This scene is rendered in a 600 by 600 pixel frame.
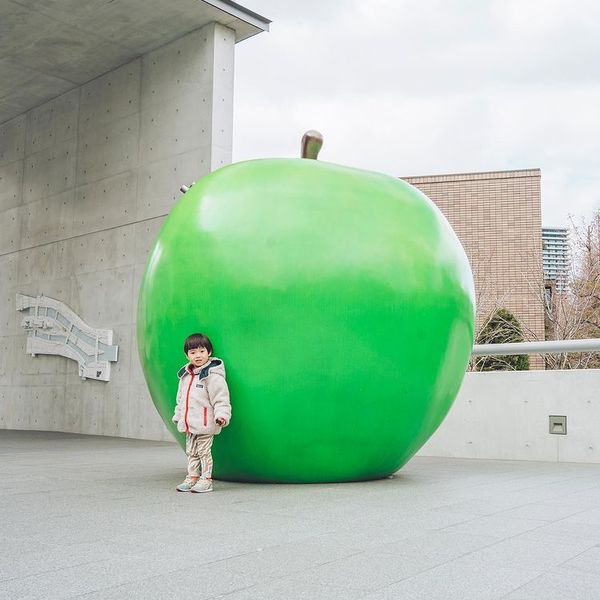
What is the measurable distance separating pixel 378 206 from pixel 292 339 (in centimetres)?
117

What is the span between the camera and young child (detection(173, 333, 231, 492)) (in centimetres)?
532

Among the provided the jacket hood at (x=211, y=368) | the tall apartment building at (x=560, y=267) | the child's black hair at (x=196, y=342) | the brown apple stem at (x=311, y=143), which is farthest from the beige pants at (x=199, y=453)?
the tall apartment building at (x=560, y=267)

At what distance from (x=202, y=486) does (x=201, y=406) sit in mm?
533

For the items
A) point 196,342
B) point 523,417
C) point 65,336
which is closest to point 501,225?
point 65,336

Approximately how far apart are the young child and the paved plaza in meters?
0.23

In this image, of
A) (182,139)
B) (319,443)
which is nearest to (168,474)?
(319,443)

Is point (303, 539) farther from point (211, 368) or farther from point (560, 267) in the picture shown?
point (560, 267)

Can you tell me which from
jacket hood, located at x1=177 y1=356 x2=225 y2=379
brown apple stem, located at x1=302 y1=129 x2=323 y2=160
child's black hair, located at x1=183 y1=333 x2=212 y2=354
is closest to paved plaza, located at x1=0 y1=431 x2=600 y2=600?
jacket hood, located at x1=177 y1=356 x2=225 y2=379

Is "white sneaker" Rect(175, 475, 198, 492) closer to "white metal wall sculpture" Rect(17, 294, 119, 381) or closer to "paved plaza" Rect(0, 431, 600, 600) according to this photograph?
"paved plaza" Rect(0, 431, 600, 600)

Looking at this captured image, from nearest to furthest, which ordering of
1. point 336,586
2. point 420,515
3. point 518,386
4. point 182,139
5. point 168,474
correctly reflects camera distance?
point 336,586, point 420,515, point 168,474, point 518,386, point 182,139

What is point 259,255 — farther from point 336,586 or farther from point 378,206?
point 336,586

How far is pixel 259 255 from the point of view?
545 centimetres

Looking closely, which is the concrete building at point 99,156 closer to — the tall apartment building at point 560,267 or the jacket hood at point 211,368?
the jacket hood at point 211,368

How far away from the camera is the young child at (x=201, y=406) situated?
532 cm
